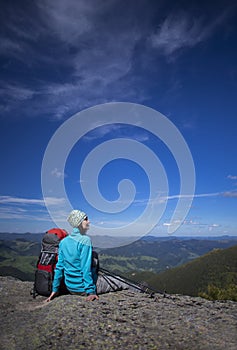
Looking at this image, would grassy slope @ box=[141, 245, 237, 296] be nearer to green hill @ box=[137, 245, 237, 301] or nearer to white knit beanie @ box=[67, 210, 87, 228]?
green hill @ box=[137, 245, 237, 301]

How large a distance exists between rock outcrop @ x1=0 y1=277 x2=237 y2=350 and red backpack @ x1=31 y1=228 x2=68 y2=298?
0.48 metres

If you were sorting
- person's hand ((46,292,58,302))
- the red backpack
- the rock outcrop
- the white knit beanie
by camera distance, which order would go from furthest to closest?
1. the red backpack
2. the white knit beanie
3. person's hand ((46,292,58,302))
4. the rock outcrop

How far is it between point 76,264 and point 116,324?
234cm

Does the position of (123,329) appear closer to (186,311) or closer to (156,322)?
(156,322)

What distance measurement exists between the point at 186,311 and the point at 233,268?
606ft

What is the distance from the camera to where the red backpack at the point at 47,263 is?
8359 millimetres

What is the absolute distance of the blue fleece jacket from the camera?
24.8 ft

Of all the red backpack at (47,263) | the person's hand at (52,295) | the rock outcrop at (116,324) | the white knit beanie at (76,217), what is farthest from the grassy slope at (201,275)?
the white knit beanie at (76,217)

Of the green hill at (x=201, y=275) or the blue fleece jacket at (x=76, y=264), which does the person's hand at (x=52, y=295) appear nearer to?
the blue fleece jacket at (x=76, y=264)

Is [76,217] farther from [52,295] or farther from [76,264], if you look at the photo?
[52,295]

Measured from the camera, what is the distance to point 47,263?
27.7ft

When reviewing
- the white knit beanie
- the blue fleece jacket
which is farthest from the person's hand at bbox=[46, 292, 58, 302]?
the white knit beanie

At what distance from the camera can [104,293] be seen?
8938 mm

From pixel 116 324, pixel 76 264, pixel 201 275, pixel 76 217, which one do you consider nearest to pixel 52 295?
pixel 76 264
